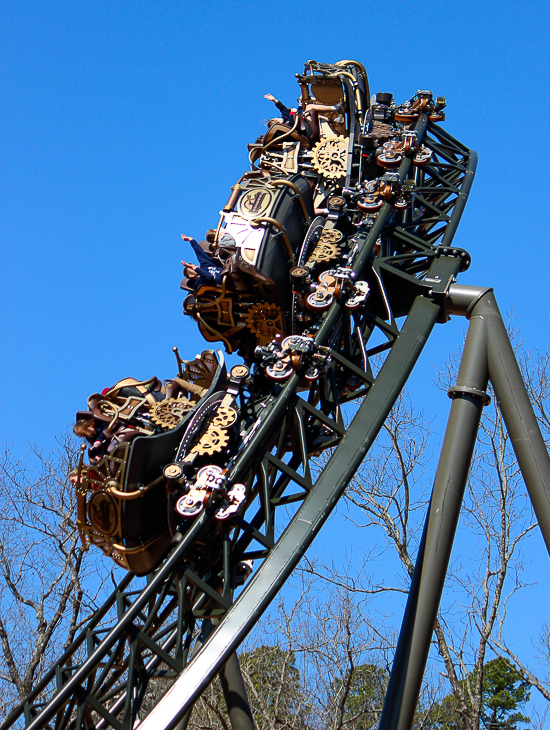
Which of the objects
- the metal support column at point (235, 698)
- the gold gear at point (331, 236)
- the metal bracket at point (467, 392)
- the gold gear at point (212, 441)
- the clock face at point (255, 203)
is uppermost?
the gold gear at point (331, 236)

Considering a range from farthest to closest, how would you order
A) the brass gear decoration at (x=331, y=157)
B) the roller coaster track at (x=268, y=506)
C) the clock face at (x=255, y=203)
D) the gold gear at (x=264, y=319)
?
the brass gear decoration at (x=331, y=157), the gold gear at (x=264, y=319), the clock face at (x=255, y=203), the roller coaster track at (x=268, y=506)

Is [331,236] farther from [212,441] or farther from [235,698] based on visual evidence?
[235,698]

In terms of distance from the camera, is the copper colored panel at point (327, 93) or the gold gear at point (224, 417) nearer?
the gold gear at point (224, 417)

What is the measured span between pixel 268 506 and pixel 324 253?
2625mm

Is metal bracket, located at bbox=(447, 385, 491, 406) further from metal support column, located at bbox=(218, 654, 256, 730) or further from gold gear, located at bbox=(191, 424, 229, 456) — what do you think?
metal support column, located at bbox=(218, 654, 256, 730)

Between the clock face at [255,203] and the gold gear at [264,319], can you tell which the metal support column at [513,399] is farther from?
the clock face at [255,203]

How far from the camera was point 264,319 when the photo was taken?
7980 millimetres

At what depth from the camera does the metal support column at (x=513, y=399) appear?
6.68 metres

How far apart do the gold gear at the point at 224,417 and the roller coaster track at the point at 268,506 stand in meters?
0.17

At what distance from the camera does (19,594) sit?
50.1 feet

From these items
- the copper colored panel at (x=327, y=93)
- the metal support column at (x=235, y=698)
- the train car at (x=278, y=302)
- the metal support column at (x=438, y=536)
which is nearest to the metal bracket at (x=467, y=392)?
the metal support column at (x=438, y=536)

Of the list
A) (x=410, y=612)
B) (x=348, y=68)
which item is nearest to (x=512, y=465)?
(x=348, y=68)

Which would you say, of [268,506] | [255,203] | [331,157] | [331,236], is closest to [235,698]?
[268,506]

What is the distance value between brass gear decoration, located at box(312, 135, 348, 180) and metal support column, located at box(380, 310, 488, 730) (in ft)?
7.46
